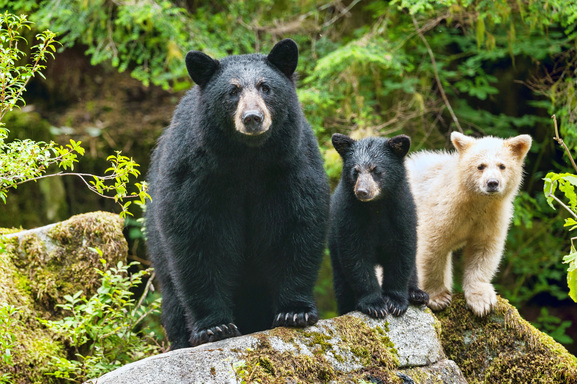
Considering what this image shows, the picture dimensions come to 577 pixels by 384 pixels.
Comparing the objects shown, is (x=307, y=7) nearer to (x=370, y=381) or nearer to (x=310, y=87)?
(x=310, y=87)

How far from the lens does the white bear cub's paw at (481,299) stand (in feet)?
17.6

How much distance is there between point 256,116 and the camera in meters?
4.39

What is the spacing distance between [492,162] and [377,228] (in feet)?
4.24

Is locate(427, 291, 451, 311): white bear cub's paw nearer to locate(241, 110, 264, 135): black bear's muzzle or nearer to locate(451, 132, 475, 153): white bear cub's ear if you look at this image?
locate(451, 132, 475, 153): white bear cub's ear

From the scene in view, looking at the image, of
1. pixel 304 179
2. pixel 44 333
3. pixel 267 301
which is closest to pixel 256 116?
pixel 304 179

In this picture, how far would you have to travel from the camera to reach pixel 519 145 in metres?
5.79

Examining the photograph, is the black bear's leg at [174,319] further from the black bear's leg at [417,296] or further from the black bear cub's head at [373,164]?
the black bear's leg at [417,296]

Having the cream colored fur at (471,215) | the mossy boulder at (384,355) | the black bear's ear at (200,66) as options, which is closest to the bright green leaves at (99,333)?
the mossy boulder at (384,355)

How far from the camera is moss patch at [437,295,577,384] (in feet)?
16.8

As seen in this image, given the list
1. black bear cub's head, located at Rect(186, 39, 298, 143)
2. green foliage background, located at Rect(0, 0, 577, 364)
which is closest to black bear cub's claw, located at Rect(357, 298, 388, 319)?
black bear cub's head, located at Rect(186, 39, 298, 143)

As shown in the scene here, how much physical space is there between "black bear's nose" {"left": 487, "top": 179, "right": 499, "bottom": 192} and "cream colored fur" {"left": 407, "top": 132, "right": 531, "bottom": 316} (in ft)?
0.17

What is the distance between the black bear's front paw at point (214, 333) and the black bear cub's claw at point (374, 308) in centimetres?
99

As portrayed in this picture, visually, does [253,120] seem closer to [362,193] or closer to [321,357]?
[362,193]

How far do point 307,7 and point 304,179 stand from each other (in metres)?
5.72
